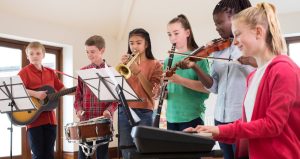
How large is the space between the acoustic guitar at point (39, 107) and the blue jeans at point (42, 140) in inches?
5.1

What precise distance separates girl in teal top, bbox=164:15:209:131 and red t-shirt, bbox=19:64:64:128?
1.30m

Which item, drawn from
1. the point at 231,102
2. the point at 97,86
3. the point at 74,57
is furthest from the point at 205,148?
the point at 74,57

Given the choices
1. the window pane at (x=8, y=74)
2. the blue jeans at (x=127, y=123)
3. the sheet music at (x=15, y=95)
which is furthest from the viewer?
the window pane at (x=8, y=74)

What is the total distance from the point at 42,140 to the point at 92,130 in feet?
2.27

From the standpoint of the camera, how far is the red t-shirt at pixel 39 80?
3033 millimetres

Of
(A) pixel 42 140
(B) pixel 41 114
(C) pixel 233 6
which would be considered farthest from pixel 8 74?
(C) pixel 233 6

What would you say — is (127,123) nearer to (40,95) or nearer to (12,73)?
(40,95)

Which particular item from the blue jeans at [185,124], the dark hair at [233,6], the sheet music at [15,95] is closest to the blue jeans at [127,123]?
the blue jeans at [185,124]

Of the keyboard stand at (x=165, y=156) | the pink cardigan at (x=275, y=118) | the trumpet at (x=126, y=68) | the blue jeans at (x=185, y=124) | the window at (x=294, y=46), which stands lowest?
the blue jeans at (x=185, y=124)

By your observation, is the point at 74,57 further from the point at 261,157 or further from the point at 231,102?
the point at 261,157

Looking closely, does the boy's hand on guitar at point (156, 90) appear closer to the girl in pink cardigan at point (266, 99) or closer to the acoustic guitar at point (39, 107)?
the girl in pink cardigan at point (266, 99)

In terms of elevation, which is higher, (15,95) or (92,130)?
(15,95)

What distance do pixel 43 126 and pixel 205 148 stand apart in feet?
7.52

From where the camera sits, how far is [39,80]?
321 cm
